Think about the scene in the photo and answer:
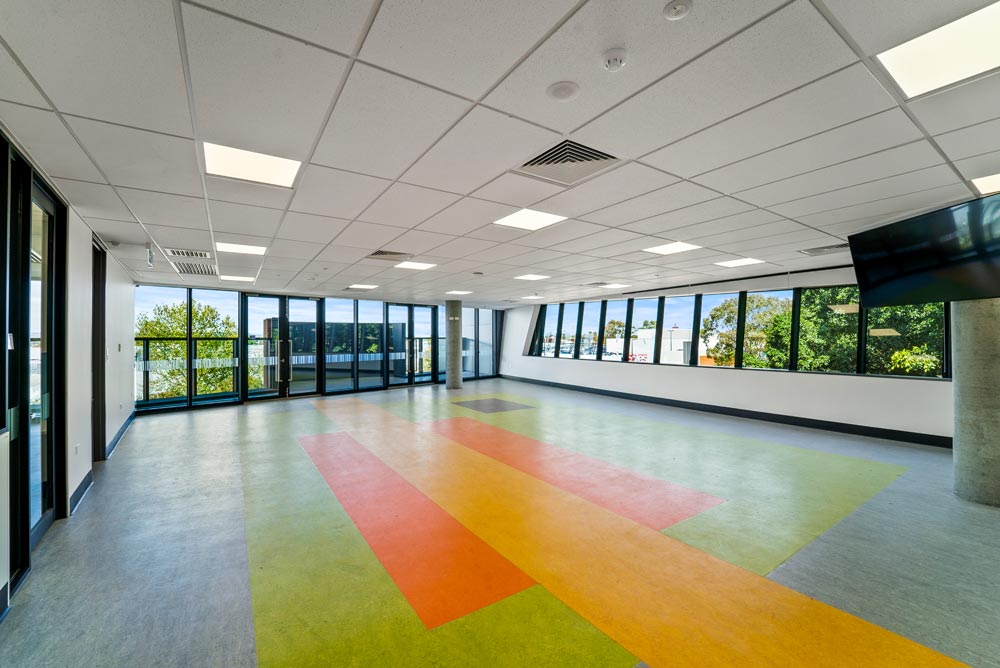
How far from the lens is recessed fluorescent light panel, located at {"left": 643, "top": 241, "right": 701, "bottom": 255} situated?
5697mm

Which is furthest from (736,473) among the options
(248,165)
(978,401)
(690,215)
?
(248,165)

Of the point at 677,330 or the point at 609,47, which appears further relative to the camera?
the point at 677,330

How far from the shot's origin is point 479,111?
91.3 inches

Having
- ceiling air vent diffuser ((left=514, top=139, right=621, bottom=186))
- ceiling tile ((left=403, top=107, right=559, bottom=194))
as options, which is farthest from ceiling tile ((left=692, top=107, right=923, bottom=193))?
ceiling tile ((left=403, top=107, right=559, bottom=194))

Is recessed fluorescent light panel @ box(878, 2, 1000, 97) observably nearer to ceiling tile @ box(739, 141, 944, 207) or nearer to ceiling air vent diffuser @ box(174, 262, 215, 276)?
ceiling tile @ box(739, 141, 944, 207)

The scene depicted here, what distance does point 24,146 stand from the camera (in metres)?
2.71

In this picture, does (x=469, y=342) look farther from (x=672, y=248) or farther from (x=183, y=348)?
(x=672, y=248)

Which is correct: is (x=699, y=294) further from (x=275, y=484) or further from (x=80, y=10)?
(x=80, y=10)

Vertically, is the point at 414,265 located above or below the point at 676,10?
below

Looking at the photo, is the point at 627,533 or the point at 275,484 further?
the point at 275,484

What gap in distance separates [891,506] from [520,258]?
5.31m

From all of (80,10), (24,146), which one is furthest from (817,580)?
(24,146)

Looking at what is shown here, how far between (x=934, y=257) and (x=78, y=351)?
8575 mm

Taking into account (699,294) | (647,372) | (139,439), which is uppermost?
(699,294)
